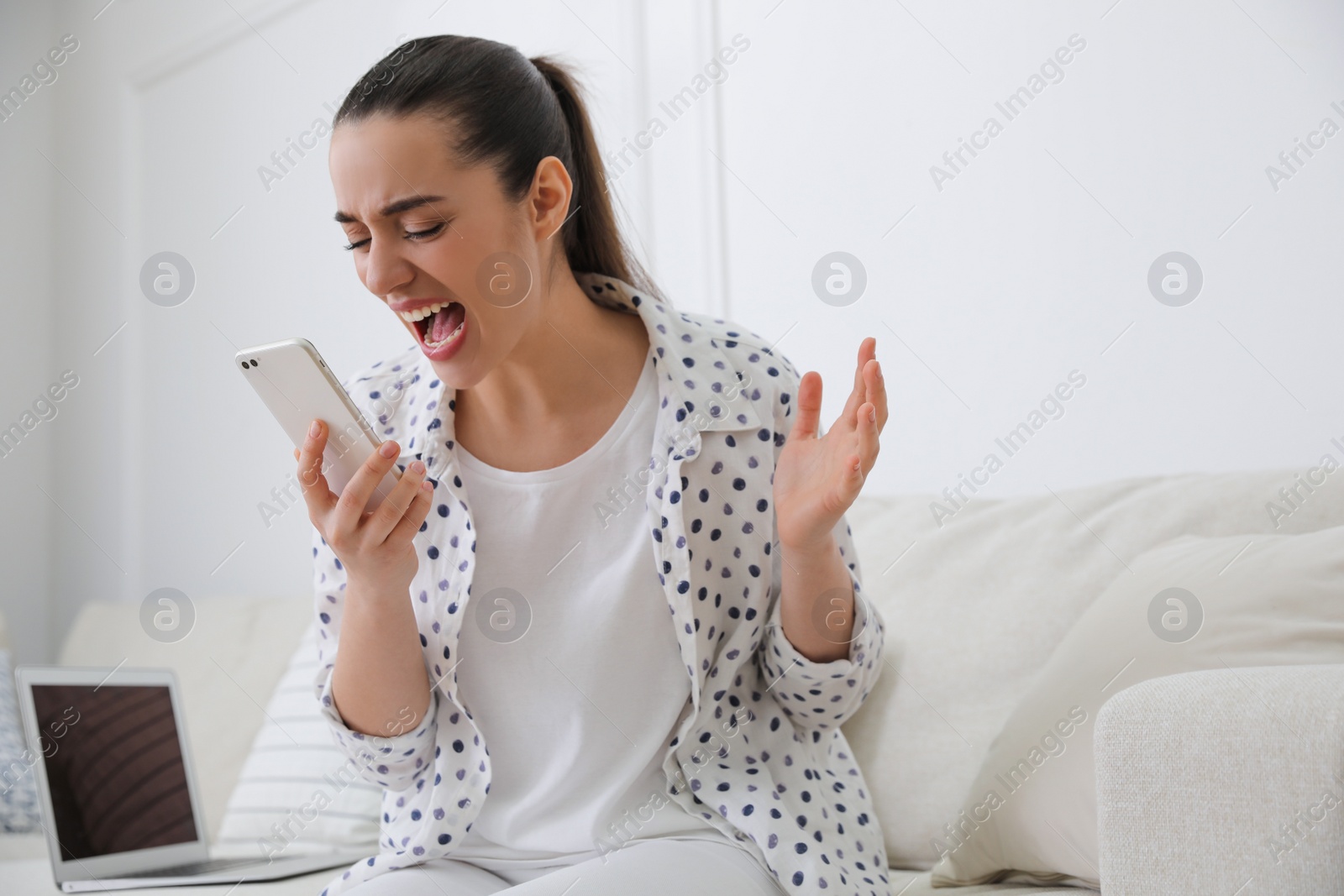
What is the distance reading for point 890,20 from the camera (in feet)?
6.15

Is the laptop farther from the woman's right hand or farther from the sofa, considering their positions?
the woman's right hand

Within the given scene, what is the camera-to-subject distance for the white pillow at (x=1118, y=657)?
0.98 m

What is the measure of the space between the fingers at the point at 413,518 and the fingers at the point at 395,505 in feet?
0.05

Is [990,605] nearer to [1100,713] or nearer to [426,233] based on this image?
[1100,713]

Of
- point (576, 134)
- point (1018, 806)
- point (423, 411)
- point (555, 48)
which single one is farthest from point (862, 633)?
point (555, 48)

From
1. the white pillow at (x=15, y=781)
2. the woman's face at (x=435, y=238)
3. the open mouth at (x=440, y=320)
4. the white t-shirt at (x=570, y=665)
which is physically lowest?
the white pillow at (x=15, y=781)

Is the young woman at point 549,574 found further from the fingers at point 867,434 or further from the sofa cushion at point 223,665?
the sofa cushion at point 223,665

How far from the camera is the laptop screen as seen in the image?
144 cm

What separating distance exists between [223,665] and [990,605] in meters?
1.45

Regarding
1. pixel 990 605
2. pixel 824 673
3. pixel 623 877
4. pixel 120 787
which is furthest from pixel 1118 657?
pixel 120 787

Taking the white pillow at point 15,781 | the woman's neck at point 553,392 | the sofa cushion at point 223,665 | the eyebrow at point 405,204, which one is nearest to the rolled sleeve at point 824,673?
the woman's neck at point 553,392

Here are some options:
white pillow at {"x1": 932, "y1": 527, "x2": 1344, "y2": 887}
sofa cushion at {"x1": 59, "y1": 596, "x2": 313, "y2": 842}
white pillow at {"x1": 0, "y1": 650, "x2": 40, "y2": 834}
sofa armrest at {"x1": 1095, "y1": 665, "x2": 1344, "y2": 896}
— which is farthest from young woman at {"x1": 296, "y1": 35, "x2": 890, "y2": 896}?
white pillow at {"x1": 0, "y1": 650, "x2": 40, "y2": 834}

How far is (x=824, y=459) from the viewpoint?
0.94m

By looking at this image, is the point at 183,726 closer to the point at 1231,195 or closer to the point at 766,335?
the point at 766,335
